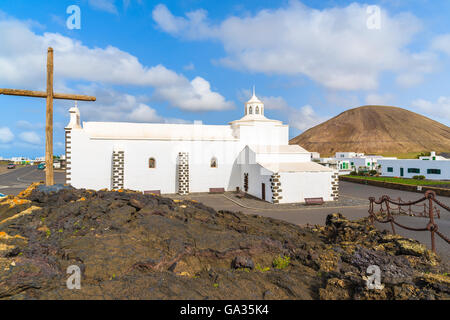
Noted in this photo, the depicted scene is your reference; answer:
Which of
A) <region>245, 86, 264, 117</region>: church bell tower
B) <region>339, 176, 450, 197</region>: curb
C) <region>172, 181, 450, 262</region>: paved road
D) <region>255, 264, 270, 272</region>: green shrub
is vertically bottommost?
<region>172, 181, 450, 262</region>: paved road

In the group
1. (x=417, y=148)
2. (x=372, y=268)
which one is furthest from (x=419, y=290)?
(x=417, y=148)

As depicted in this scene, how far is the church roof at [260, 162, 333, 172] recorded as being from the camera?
20.9 meters

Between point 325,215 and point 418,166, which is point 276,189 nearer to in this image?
point 325,215

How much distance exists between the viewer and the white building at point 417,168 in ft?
119

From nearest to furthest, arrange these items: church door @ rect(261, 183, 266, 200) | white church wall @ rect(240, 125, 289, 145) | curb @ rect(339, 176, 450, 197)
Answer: church door @ rect(261, 183, 266, 200)
curb @ rect(339, 176, 450, 197)
white church wall @ rect(240, 125, 289, 145)

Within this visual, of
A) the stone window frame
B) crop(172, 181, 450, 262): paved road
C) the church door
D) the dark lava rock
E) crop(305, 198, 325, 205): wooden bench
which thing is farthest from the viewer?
the stone window frame

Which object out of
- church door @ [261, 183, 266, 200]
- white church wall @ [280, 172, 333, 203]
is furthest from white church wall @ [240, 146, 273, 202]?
white church wall @ [280, 172, 333, 203]

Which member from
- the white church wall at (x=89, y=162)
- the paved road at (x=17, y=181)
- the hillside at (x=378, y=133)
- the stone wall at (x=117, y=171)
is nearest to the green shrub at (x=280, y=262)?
the stone wall at (x=117, y=171)

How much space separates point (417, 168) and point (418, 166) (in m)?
0.32

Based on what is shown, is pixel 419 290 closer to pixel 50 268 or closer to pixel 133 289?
pixel 133 289

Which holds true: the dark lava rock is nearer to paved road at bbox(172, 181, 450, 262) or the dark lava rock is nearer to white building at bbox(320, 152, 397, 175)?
paved road at bbox(172, 181, 450, 262)

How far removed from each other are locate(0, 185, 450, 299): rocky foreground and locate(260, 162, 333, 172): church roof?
12023 millimetres

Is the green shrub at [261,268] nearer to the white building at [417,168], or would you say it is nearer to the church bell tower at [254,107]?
the church bell tower at [254,107]

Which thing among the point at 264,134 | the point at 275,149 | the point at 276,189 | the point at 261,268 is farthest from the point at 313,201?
the point at 261,268
